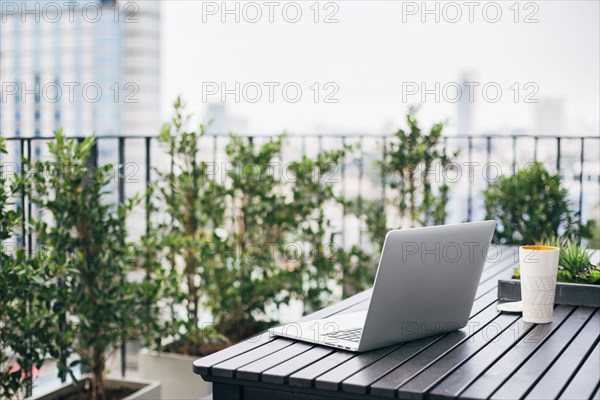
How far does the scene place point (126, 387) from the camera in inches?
123

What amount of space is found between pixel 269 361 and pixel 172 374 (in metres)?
2.03

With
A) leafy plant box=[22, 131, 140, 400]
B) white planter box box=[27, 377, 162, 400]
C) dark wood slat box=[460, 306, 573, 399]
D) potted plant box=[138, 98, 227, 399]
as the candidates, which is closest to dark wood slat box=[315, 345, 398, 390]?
dark wood slat box=[460, 306, 573, 399]

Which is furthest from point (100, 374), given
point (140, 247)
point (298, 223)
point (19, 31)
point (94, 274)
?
point (19, 31)

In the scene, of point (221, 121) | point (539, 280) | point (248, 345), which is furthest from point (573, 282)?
point (221, 121)

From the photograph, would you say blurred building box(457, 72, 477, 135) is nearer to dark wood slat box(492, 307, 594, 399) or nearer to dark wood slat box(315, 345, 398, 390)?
dark wood slat box(492, 307, 594, 399)

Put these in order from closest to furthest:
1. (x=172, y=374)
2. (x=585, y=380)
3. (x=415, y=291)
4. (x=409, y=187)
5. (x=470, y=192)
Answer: (x=585, y=380), (x=415, y=291), (x=172, y=374), (x=409, y=187), (x=470, y=192)

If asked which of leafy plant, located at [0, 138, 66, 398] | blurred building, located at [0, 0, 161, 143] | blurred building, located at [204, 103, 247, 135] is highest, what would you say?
blurred building, located at [0, 0, 161, 143]

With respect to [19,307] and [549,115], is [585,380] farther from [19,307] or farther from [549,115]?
[549,115]

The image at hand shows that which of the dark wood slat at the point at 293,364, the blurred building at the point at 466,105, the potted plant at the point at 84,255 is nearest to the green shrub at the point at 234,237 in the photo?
the potted plant at the point at 84,255

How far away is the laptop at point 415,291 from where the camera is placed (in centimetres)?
153

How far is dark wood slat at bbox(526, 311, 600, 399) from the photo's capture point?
4.28 feet

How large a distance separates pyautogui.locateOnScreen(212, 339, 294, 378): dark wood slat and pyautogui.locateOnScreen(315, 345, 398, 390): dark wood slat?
0.58 ft

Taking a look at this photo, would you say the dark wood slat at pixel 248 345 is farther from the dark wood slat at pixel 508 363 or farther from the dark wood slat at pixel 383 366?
the dark wood slat at pixel 508 363

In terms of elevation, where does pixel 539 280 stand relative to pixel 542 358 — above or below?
above
